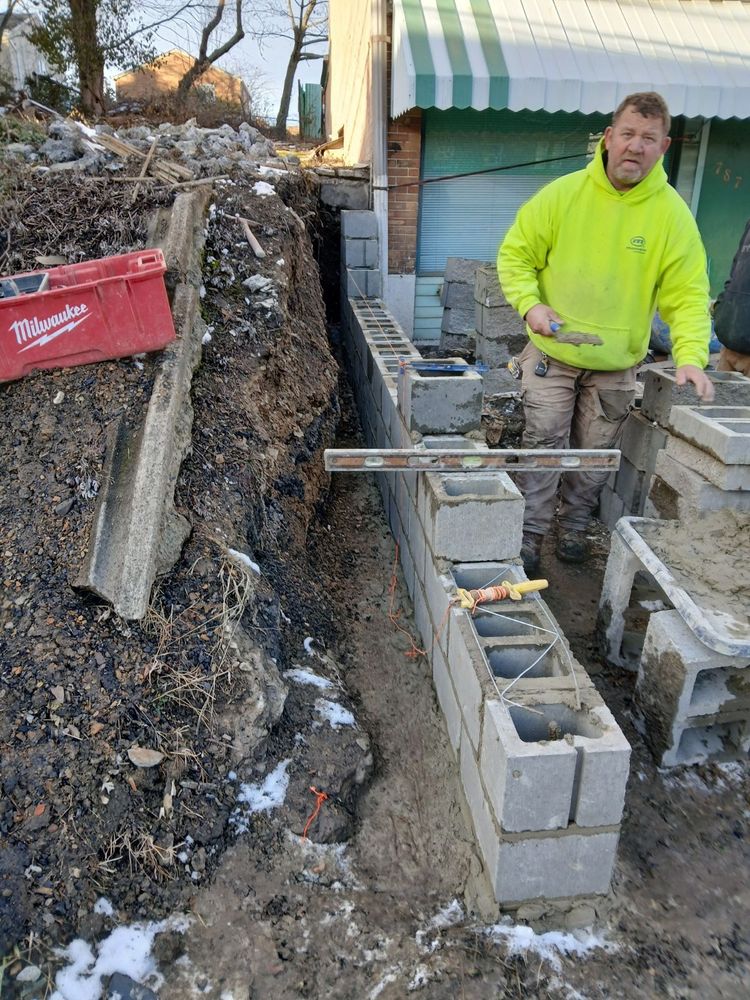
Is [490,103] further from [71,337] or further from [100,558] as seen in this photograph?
[100,558]

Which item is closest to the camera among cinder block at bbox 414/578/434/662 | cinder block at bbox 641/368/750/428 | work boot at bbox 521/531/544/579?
cinder block at bbox 414/578/434/662

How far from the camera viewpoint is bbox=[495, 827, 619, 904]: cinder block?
7.49 feet

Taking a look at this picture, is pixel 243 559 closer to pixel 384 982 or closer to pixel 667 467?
pixel 384 982

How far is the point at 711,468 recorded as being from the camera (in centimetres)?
347

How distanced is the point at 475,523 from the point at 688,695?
111cm

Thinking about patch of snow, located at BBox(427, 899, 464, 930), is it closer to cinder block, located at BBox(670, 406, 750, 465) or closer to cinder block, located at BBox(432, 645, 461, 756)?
cinder block, located at BBox(432, 645, 461, 756)

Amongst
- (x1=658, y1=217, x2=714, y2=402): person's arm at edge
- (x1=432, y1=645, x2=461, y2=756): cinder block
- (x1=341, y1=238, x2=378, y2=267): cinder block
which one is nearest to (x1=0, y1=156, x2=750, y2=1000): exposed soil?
(x1=432, y1=645, x2=461, y2=756): cinder block

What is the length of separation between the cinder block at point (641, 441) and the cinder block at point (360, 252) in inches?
175

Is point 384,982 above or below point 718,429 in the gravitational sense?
below

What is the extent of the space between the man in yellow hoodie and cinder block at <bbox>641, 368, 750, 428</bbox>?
Result: 0.17 meters

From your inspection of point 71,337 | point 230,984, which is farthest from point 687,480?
point 71,337

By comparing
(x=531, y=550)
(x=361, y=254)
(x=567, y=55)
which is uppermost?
(x=567, y=55)

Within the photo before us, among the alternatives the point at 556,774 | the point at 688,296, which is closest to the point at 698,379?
the point at 688,296

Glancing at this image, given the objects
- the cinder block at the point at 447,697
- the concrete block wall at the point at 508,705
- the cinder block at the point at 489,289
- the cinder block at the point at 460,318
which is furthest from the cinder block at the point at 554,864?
the cinder block at the point at 460,318
